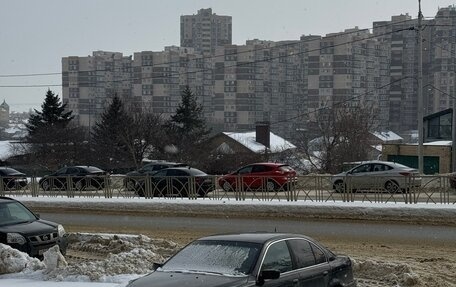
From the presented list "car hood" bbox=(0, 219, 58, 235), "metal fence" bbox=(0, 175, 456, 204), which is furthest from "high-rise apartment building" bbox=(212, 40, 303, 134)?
"car hood" bbox=(0, 219, 58, 235)

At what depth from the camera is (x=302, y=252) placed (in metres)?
8.73

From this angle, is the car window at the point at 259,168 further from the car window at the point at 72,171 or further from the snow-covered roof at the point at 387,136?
the snow-covered roof at the point at 387,136

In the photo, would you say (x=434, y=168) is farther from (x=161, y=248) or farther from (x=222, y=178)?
(x=161, y=248)

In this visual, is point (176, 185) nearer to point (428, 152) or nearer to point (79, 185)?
point (79, 185)

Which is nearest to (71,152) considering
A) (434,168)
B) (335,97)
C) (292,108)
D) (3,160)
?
(3,160)

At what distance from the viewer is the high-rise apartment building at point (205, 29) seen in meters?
130

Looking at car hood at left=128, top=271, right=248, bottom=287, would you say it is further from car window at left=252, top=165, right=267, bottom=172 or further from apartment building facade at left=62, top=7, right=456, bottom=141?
apartment building facade at left=62, top=7, right=456, bottom=141

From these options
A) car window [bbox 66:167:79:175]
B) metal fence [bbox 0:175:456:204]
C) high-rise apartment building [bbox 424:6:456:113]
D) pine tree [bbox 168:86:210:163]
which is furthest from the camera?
high-rise apartment building [bbox 424:6:456:113]

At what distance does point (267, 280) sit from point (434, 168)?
135ft

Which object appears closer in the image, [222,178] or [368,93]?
[222,178]

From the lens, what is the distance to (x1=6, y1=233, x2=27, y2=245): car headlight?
13469 mm

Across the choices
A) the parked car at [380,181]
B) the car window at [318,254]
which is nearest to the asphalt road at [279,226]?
the parked car at [380,181]

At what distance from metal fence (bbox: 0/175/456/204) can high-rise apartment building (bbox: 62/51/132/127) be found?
6822 centimetres

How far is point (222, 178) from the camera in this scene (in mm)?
30141
